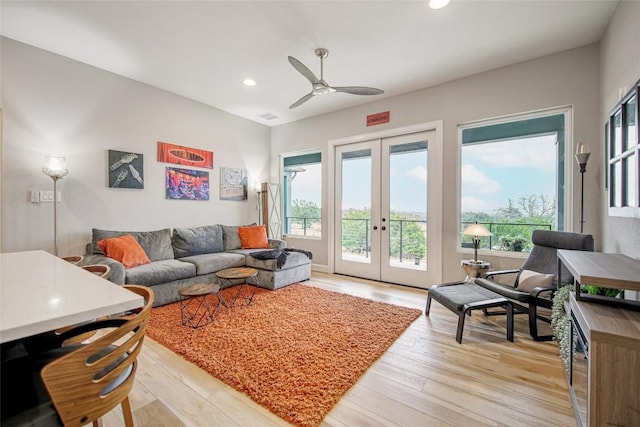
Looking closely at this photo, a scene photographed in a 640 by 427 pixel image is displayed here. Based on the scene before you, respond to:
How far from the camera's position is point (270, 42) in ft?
9.55

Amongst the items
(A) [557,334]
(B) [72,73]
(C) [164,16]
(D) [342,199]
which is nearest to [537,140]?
(A) [557,334]

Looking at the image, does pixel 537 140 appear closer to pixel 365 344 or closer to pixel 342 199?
pixel 342 199

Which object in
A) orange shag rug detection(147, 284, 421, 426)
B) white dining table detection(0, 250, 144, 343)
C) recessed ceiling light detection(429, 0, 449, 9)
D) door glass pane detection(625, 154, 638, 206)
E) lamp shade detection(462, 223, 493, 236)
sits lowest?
orange shag rug detection(147, 284, 421, 426)

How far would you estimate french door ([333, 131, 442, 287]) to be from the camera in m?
4.00

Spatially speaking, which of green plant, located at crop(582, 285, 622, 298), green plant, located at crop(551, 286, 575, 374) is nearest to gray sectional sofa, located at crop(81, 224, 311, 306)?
green plant, located at crop(551, 286, 575, 374)

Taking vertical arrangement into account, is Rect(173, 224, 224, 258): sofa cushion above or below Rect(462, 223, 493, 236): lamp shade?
below

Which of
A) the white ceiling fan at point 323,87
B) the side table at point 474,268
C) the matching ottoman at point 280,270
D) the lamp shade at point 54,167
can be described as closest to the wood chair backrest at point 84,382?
the white ceiling fan at point 323,87

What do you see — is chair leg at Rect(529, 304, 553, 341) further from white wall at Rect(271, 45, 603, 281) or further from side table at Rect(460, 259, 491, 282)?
white wall at Rect(271, 45, 603, 281)

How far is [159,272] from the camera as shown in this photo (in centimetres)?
322

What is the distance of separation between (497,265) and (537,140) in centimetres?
162

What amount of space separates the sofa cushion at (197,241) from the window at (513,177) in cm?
379

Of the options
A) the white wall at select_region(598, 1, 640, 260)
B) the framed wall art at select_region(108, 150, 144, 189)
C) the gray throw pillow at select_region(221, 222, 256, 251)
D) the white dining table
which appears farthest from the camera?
the gray throw pillow at select_region(221, 222, 256, 251)

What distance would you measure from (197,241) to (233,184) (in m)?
1.39

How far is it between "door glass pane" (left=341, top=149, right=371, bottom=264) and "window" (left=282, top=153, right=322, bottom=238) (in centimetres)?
56
